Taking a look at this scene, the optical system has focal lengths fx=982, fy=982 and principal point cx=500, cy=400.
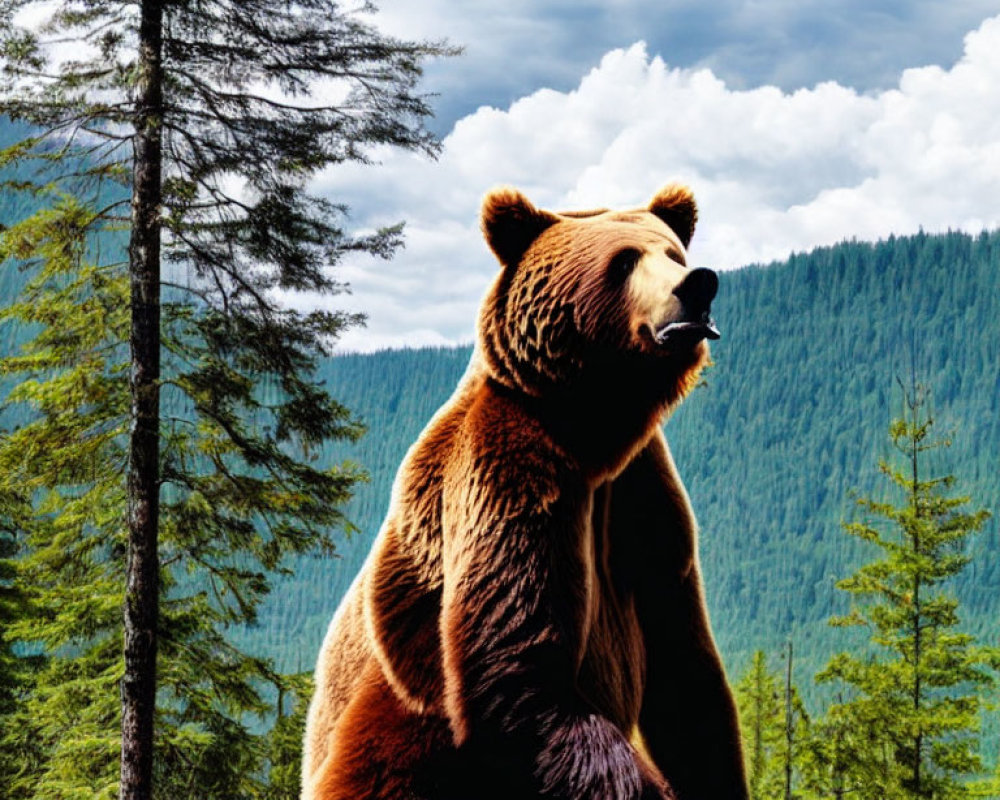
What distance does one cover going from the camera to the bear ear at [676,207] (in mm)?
1963

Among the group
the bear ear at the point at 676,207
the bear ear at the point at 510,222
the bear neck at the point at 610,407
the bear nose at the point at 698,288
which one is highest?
the bear ear at the point at 676,207

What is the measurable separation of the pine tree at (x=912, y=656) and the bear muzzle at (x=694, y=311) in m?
11.3

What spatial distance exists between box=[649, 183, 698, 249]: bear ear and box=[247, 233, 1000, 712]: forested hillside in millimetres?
56376

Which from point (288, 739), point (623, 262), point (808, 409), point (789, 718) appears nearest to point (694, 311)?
point (623, 262)

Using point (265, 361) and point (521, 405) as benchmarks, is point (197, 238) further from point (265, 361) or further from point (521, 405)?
point (521, 405)

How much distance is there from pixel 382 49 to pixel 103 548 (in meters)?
6.01

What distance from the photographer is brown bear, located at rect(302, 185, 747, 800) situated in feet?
5.74

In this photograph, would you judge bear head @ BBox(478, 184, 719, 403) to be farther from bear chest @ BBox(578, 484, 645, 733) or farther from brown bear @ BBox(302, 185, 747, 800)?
bear chest @ BBox(578, 484, 645, 733)

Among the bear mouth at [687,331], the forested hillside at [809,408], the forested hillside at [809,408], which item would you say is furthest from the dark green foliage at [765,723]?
the forested hillside at [809,408]

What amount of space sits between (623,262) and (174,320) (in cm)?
760

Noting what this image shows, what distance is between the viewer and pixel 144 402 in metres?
7.66

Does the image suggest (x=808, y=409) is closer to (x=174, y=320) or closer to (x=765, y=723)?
(x=765, y=723)

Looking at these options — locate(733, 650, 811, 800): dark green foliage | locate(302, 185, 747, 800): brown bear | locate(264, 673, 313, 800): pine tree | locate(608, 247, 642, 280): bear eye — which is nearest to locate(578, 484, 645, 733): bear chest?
locate(302, 185, 747, 800): brown bear

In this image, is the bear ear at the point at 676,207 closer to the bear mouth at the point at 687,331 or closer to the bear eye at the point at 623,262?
the bear eye at the point at 623,262
